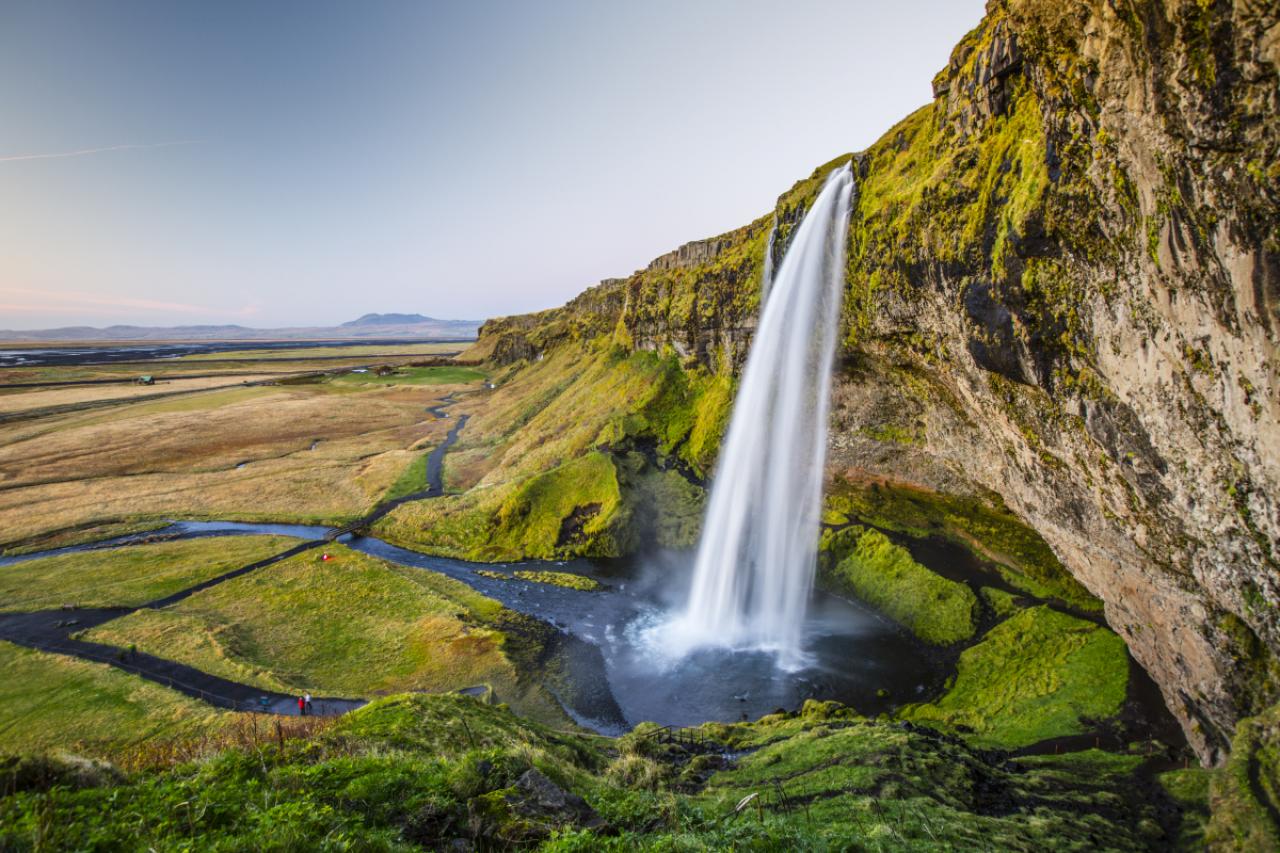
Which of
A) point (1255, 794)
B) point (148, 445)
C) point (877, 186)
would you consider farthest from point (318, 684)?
point (148, 445)

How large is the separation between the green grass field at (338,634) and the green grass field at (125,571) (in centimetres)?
367

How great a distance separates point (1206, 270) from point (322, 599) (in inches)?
1651

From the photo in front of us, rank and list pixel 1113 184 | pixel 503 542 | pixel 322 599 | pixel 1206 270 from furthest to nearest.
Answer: pixel 503 542 < pixel 322 599 < pixel 1113 184 < pixel 1206 270

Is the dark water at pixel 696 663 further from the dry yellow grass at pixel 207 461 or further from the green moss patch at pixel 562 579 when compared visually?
the dry yellow grass at pixel 207 461

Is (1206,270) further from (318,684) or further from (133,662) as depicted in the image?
(133,662)

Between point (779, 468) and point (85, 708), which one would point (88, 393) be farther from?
point (779, 468)

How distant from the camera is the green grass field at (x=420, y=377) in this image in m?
134

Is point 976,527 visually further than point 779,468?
No

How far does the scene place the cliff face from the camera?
33.4 feet

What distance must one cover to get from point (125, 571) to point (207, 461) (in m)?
36.7

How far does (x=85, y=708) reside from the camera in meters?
21.9

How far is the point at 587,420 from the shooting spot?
56344mm

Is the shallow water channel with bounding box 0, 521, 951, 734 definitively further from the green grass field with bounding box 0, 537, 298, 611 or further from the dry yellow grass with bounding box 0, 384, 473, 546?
the dry yellow grass with bounding box 0, 384, 473, 546

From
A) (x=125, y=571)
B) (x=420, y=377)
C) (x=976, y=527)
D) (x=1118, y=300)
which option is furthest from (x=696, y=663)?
(x=420, y=377)
